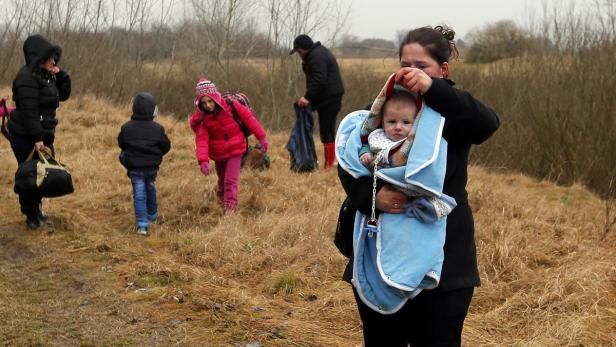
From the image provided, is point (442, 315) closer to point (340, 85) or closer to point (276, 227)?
point (276, 227)

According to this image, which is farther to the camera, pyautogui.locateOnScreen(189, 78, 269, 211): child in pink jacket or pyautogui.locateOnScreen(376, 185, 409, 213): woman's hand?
pyautogui.locateOnScreen(189, 78, 269, 211): child in pink jacket

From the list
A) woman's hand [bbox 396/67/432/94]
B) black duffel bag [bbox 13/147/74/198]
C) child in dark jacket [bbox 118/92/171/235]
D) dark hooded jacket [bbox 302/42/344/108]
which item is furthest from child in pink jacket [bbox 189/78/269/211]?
woman's hand [bbox 396/67/432/94]

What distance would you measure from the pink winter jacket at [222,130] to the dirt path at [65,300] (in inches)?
60.0

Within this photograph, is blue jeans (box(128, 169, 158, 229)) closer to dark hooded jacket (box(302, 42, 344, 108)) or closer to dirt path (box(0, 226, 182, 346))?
dirt path (box(0, 226, 182, 346))

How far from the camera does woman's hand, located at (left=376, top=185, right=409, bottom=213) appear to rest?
7.91ft

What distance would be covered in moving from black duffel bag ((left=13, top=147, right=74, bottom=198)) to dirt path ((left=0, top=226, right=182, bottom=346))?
490 millimetres

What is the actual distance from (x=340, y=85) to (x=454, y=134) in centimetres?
675

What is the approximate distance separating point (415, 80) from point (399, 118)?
19 centimetres

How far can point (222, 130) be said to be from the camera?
704 centimetres

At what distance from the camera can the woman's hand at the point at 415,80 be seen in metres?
2.29

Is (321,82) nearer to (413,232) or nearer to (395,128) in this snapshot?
(395,128)

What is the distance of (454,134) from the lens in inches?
95.7

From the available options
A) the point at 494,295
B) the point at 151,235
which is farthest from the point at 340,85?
the point at 494,295

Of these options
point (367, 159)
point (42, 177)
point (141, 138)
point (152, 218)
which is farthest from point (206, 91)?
point (367, 159)
